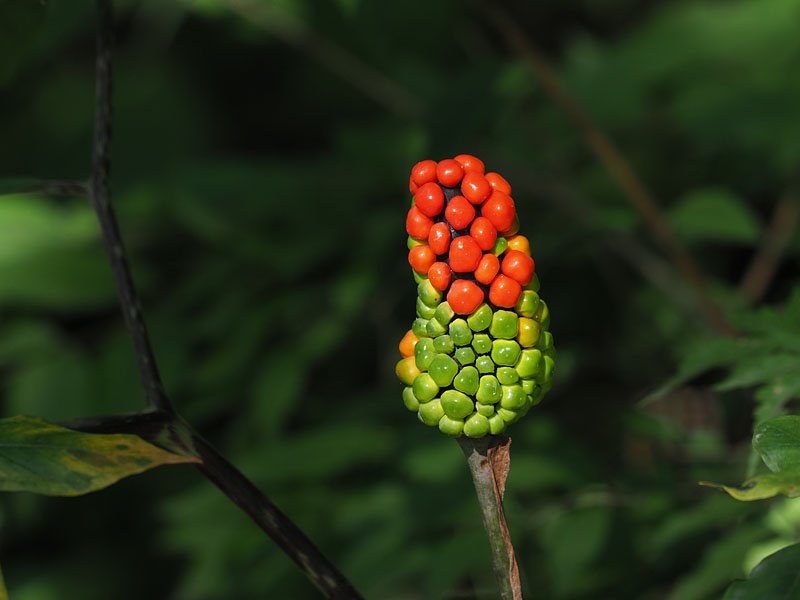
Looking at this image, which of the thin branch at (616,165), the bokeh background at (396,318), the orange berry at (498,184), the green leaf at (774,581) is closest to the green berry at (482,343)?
the orange berry at (498,184)

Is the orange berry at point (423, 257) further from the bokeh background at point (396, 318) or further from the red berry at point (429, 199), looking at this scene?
the bokeh background at point (396, 318)

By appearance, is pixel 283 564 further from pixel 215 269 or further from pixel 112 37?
pixel 112 37

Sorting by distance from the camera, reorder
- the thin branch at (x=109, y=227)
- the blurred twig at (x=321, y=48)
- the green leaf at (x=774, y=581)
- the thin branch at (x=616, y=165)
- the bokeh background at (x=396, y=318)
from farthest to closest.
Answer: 1. the blurred twig at (x=321, y=48)
2. the thin branch at (x=616, y=165)
3. the bokeh background at (x=396, y=318)
4. the thin branch at (x=109, y=227)
5. the green leaf at (x=774, y=581)

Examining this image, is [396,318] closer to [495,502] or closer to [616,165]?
[616,165]

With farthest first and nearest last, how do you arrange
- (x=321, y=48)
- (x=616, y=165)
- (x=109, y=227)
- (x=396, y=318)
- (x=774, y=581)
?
(x=321, y=48), (x=396, y=318), (x=616, y=165), (x=109, y=227), (x=774, y=581)

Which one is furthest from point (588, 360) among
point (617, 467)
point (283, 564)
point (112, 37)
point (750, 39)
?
point (112, 37)

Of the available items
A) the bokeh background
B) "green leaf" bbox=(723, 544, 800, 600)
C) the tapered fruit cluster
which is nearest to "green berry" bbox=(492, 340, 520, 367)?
the tapered fruit cluster

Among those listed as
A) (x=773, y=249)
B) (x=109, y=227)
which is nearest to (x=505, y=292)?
(x=109, y=227)
